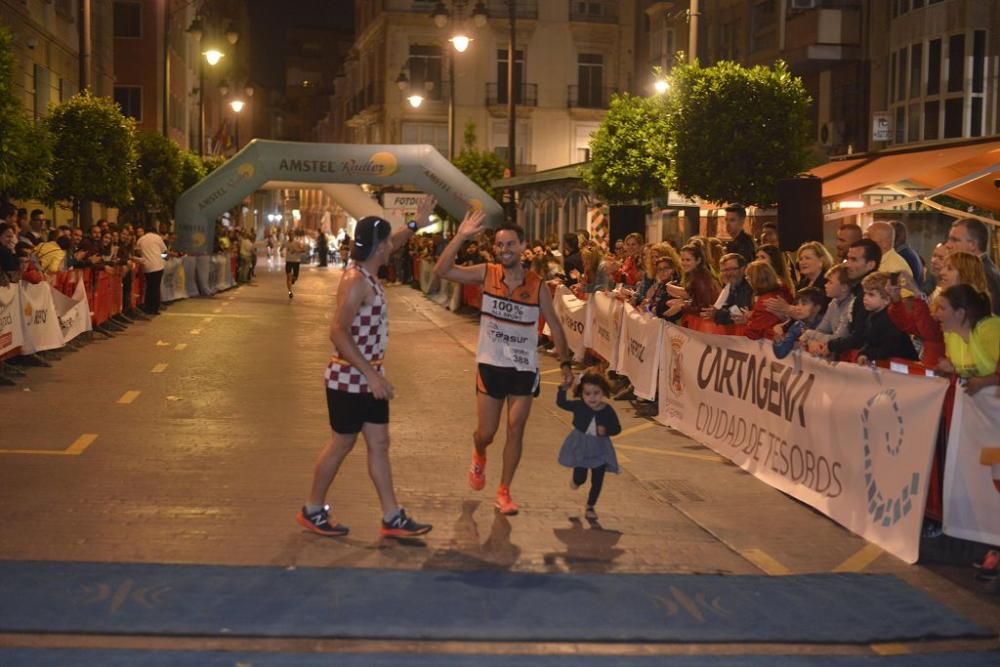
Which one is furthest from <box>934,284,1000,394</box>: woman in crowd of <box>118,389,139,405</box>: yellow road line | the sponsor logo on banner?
<box>118,389,139,405</box>: yellow road line

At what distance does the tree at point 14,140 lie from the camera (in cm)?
1952

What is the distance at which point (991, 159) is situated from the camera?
63.1ft

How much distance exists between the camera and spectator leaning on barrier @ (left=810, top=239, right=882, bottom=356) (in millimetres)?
9289

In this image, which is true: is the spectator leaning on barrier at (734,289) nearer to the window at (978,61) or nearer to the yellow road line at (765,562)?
the yellow road line at (765,562)

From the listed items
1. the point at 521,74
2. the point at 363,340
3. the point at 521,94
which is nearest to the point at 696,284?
the point at 363,340

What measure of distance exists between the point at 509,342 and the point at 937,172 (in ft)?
43.5

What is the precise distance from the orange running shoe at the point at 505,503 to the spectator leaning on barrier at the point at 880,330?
2.36 m

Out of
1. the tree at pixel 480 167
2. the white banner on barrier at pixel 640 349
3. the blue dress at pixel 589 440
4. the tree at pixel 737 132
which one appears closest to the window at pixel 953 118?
the tree at pixel 737 132

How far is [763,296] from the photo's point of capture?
443 inches

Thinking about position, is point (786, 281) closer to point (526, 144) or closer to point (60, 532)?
point (60, 532)

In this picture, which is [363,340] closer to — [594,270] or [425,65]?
[594,270]

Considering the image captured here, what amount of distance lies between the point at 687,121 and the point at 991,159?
4998 mm

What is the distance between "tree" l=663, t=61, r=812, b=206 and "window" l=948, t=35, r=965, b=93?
762cm

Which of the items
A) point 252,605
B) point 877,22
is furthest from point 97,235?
point 252,605
